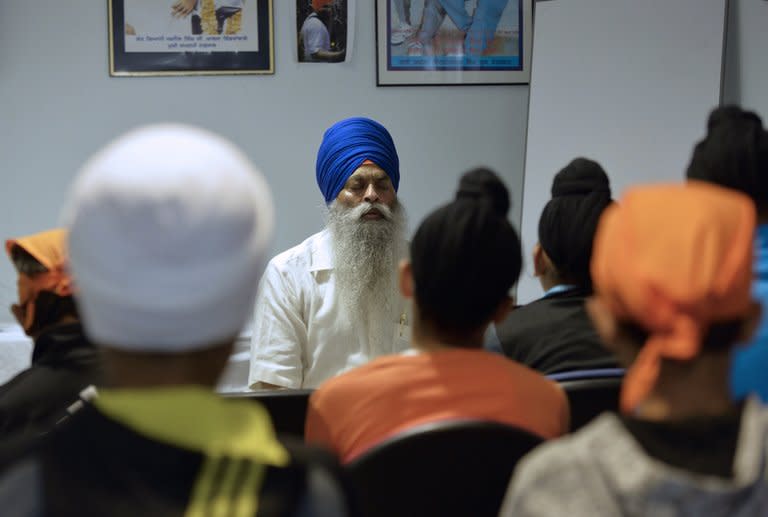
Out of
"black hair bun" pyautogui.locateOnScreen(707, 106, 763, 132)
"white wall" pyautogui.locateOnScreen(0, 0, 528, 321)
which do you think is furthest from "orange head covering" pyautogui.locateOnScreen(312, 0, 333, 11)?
"black hair bun" pyautogui.locateOnScreen(707, 106, 763, 132)

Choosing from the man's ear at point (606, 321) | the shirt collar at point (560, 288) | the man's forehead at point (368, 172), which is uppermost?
the man's forehead at point (368, 172)

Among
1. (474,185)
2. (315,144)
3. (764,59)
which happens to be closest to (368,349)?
(474,185)

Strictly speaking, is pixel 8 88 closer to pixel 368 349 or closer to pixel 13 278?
pixel 13 278

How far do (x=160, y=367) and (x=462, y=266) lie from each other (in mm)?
664

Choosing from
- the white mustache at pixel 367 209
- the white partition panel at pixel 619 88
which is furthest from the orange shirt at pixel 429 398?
the white partition panel at pixel 619 88

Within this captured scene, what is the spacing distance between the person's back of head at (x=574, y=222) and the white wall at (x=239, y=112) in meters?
2.31

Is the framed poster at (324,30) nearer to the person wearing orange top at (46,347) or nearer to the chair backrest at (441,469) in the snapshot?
the person wearing orange top at (46,347)

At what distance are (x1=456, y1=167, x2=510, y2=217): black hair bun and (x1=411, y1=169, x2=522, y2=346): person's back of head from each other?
0.06 m

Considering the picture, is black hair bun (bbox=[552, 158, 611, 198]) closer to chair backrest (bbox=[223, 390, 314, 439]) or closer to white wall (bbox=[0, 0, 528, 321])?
chair backrest (bbox=[223, 390, 314, 439])

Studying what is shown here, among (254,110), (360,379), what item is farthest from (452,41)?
(360,379)

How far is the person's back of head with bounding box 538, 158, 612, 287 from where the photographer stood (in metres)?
2.06

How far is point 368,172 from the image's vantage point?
3.17 m

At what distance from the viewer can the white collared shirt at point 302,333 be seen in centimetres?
279

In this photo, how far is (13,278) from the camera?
176 inches
